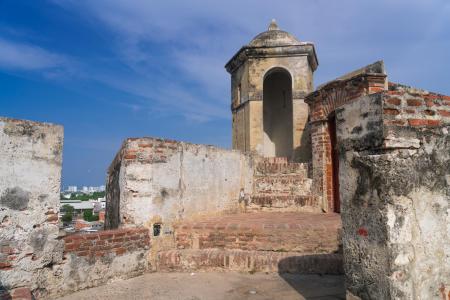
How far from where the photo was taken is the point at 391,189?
8.75 ft

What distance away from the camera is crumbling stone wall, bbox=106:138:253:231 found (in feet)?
17.5

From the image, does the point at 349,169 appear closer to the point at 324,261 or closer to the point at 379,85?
the point at 324,261

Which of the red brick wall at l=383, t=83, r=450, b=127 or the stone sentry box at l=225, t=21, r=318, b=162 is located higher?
the stone sentry box at l=225, t=21, r=318, b=162

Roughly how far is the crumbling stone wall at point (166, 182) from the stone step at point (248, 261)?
0.64 m

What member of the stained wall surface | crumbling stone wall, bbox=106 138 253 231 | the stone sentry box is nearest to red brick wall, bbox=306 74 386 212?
the stone sentry box

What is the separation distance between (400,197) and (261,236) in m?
3.13

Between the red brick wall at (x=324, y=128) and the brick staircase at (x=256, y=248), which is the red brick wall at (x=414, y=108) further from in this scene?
the red brick wall at (x=324, y=128)

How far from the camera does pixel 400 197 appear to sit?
8.74 feet

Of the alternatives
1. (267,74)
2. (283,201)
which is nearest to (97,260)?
(283,201)

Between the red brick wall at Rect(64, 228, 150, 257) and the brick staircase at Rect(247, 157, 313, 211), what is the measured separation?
11.7 feet

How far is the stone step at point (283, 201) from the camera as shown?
7.95 meters

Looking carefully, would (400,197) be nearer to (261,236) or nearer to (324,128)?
(261,236)

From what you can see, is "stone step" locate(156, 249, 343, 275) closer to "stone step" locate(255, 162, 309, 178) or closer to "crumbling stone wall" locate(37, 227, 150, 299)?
"crumbling stone wall" locate(37, 227, 150, 299)

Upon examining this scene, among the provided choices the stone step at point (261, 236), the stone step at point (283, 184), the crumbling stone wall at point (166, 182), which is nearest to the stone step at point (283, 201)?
the stone step at point (283, 184)
